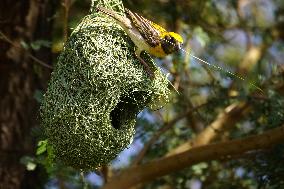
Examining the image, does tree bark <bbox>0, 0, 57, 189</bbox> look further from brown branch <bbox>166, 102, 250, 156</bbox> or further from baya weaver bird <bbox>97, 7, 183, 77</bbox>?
baya weaver bird <bbox>97, 7, 183, 77</bbox>

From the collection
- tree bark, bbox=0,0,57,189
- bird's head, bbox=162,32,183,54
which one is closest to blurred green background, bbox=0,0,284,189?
tree bark, bbox=0,0,57,189

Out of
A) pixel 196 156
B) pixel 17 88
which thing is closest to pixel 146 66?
pixel 196 156

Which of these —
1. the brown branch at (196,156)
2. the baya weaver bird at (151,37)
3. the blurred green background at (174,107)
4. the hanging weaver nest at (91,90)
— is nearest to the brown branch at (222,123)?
the blurred green background at (174,107)

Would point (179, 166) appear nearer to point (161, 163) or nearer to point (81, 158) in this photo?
point (161, 163)

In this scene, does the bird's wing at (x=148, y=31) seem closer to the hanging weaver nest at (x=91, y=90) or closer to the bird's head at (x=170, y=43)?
the bird's head at (x=170, y=43)

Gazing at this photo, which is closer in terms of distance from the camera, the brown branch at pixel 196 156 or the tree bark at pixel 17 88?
the brown branch at pixel 196 156

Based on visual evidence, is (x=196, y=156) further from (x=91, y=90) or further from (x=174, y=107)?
(x=174, y=107)

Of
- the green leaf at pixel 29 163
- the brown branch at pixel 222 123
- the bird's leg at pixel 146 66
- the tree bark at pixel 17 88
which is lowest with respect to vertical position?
the bird's leg at pixel 146 66
